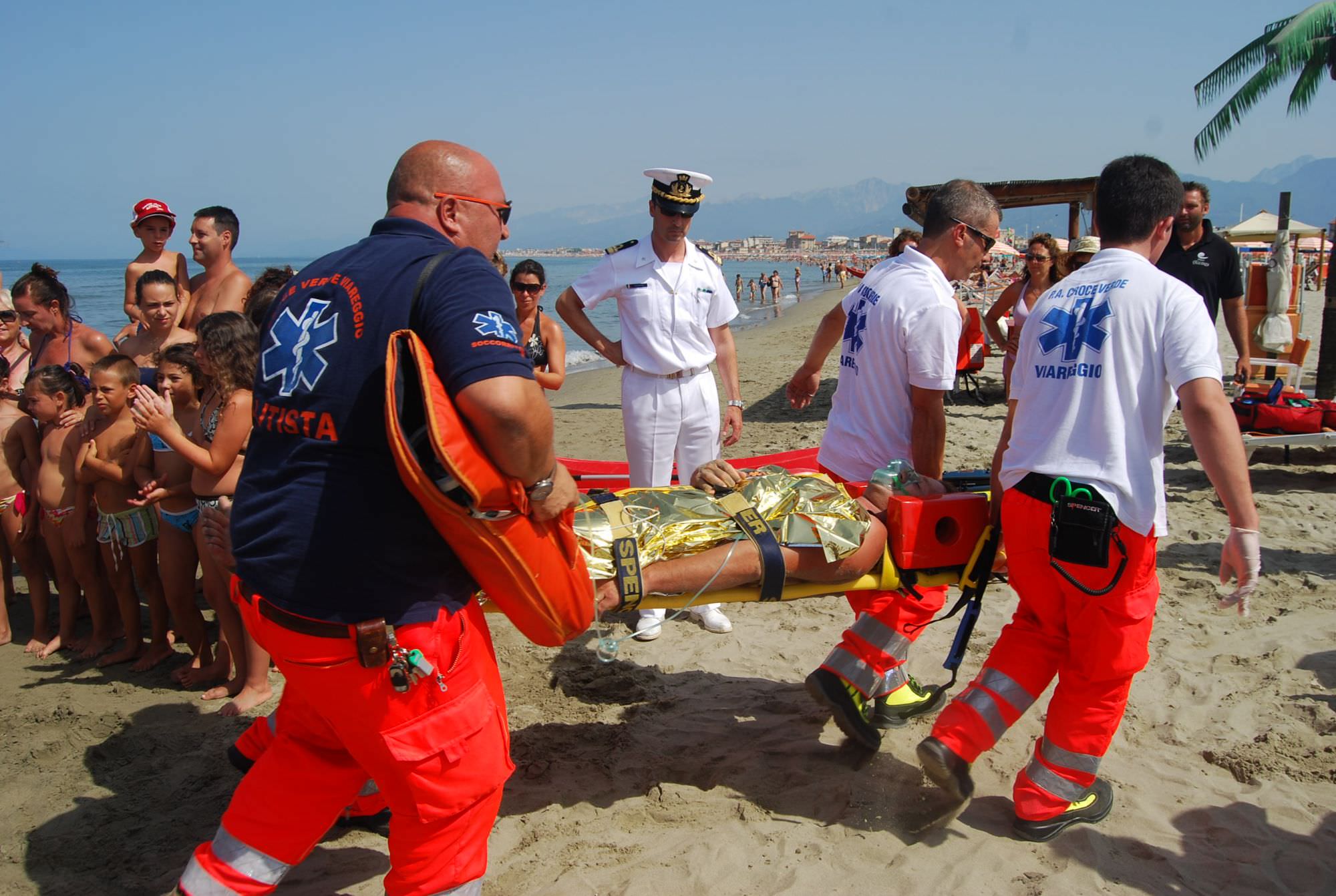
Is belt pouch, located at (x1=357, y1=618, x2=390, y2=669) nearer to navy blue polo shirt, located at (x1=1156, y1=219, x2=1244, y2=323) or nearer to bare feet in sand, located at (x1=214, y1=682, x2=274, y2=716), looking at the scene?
bare feet in sand, located at (x1=214, y1=682, x2=274, y2=716)

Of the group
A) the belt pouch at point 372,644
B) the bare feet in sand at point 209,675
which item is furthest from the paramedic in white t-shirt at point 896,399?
the bare feet in sand at point 209,675

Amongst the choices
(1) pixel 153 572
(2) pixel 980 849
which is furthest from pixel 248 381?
(2) pixel 980 849

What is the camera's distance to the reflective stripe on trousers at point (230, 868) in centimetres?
233

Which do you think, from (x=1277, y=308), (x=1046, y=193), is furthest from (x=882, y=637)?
(x=1046, y=193)

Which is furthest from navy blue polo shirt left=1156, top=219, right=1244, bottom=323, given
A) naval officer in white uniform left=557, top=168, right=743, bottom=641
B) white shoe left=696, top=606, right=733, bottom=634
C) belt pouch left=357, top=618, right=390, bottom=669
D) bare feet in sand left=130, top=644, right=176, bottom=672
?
bare feet in sand left=130, top=644, right=176, bottom=672

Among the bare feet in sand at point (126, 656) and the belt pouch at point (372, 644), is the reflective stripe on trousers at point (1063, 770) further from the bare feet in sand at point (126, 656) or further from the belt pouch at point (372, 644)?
the bare feet in sand at point (126, 656)

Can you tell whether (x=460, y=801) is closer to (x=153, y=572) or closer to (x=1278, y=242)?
(x=153, y=572)

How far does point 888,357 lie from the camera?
371 cm

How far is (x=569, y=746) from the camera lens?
12.8 ft

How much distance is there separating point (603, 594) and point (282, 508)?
1040 mm

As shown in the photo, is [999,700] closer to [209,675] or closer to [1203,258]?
[209,675]

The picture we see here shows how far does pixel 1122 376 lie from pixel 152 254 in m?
6.52

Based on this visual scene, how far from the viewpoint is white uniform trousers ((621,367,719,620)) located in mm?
5055

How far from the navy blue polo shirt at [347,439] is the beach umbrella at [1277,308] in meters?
11.4
